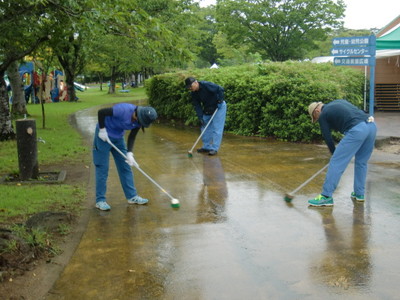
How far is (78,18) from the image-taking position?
738cm

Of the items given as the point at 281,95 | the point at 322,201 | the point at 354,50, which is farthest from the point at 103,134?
the point at 281,95

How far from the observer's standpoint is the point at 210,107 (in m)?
9.42

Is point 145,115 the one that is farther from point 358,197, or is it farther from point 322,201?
point 358,197

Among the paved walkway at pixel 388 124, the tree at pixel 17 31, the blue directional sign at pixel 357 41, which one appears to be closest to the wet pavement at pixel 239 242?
the blue directional sign at pixel 357 41

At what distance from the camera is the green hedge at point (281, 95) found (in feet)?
33.6

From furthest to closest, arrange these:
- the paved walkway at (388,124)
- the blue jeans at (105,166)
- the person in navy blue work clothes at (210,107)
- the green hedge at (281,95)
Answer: the paved walkway at (388,124)
the green hedge at (281,95)
the person in navy blue work clothes at (210,107)
the blue jeans at (105,166)

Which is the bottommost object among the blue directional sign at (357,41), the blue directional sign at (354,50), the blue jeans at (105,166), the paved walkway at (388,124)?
the paved walkway at (388,124)

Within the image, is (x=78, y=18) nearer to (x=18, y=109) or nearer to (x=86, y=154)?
(x=86, y=154)

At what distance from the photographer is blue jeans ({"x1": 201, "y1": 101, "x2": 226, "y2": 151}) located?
9266 mm

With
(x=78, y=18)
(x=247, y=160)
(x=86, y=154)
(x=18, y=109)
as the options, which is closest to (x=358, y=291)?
(x=247, y=160)

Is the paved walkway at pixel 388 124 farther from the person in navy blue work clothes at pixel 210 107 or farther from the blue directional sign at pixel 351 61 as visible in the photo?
the person in navy blue work clothes at pixel 210 107

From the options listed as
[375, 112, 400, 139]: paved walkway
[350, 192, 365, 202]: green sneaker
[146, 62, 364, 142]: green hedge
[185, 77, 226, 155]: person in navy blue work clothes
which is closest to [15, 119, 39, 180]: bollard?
[185, 77, 226, 155]: person in navy blue work clothes

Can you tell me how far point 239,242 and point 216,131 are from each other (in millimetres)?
4950

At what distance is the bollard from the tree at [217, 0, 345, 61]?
23.9 m
